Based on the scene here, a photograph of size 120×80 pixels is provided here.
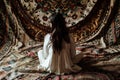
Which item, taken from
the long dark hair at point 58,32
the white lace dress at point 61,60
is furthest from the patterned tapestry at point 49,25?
the long dark hair at point 58,32

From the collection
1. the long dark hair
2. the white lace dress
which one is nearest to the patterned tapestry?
the white lace dress

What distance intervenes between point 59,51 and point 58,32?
0.16 m

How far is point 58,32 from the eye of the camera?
2688 mm

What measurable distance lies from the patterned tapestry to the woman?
1.66 feet

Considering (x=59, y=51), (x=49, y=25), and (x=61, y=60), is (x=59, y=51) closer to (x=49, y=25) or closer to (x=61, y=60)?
(x=61, y=60)

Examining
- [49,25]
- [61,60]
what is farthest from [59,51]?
[49,25]

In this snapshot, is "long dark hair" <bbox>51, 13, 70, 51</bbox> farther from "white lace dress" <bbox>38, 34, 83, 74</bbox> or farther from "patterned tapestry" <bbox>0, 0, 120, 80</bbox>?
"patterned tapestry" <bbox>0, 0, 120, 80</bbox>

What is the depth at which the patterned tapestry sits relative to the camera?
3.47 metres

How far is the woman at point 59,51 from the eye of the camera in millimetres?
2689

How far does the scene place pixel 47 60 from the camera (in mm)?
2809

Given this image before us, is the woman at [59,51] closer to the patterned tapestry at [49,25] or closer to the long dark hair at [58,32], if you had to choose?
the long dark hair at [58,32]

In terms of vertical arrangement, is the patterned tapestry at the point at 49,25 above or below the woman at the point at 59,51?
above

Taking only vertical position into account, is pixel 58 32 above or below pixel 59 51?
above

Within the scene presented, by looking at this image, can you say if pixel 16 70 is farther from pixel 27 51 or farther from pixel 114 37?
pixel 114 37
